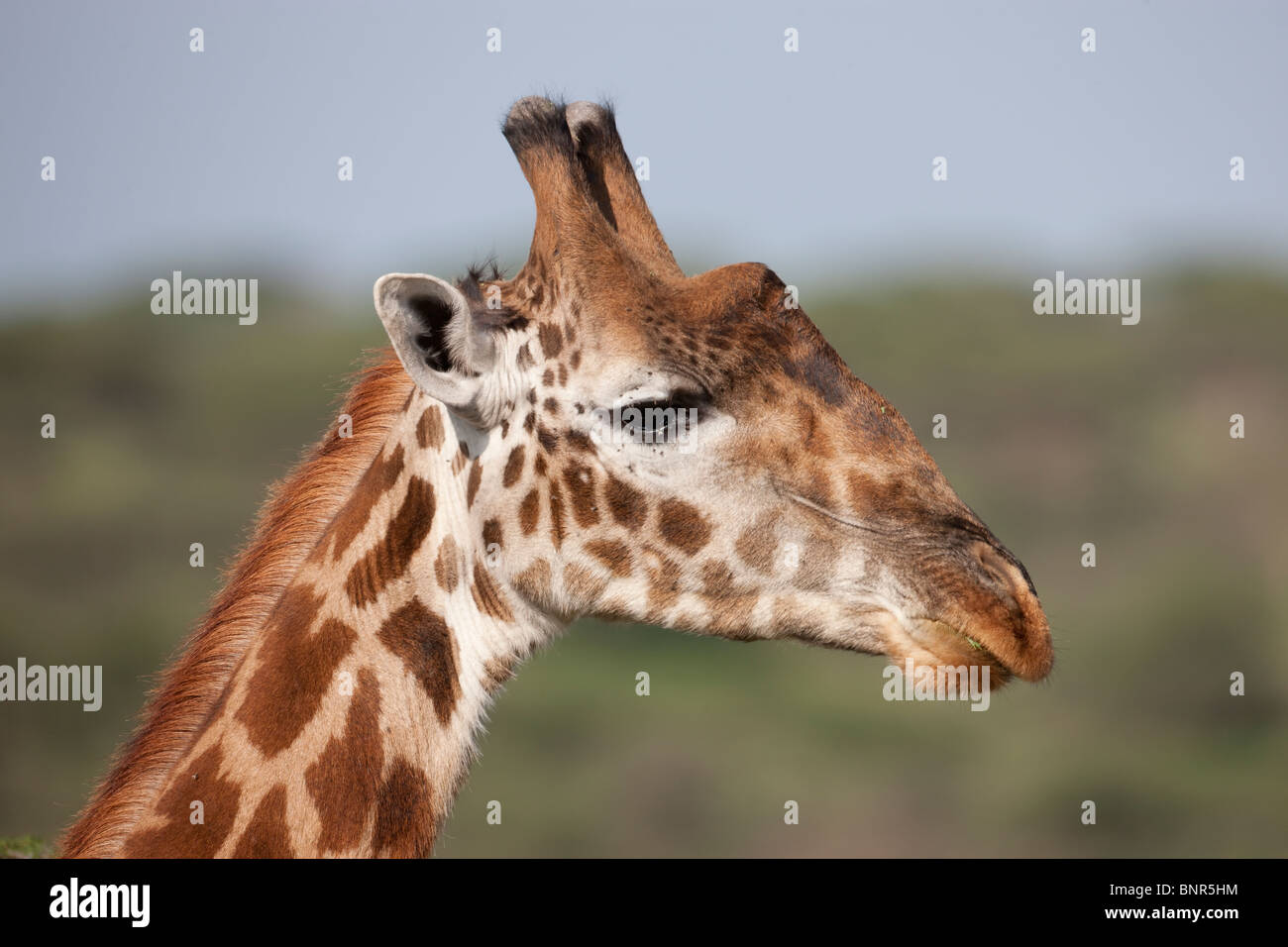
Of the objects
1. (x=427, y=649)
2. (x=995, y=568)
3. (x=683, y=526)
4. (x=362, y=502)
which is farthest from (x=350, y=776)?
(x=995, y=568)

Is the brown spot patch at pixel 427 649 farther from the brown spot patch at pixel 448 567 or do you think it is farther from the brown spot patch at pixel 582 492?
the brown spot patch at pixel 582 492

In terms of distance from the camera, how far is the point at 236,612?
700 cm

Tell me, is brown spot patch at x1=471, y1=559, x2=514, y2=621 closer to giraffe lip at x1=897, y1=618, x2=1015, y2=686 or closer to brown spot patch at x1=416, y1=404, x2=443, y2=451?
brown spot patch at x1=416, y1=404, x2=443, y2=451

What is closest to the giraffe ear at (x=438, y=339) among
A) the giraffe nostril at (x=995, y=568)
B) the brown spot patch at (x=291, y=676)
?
the brown spot patch at (x=291, y=676)

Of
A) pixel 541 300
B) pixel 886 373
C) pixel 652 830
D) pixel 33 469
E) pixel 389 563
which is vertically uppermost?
pixel 886 373

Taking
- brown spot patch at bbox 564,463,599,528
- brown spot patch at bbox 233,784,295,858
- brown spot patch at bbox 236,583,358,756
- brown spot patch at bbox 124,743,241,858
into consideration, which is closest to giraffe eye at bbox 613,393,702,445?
brown spot patch at bbox 564,463,599,528

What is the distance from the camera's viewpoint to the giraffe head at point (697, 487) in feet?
21.3

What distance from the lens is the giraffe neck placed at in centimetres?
628

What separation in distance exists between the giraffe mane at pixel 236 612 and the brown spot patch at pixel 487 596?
3.18 feet

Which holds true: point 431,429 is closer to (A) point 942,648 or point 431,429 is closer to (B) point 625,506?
(B) point 625,506

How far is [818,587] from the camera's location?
6.60 meters
